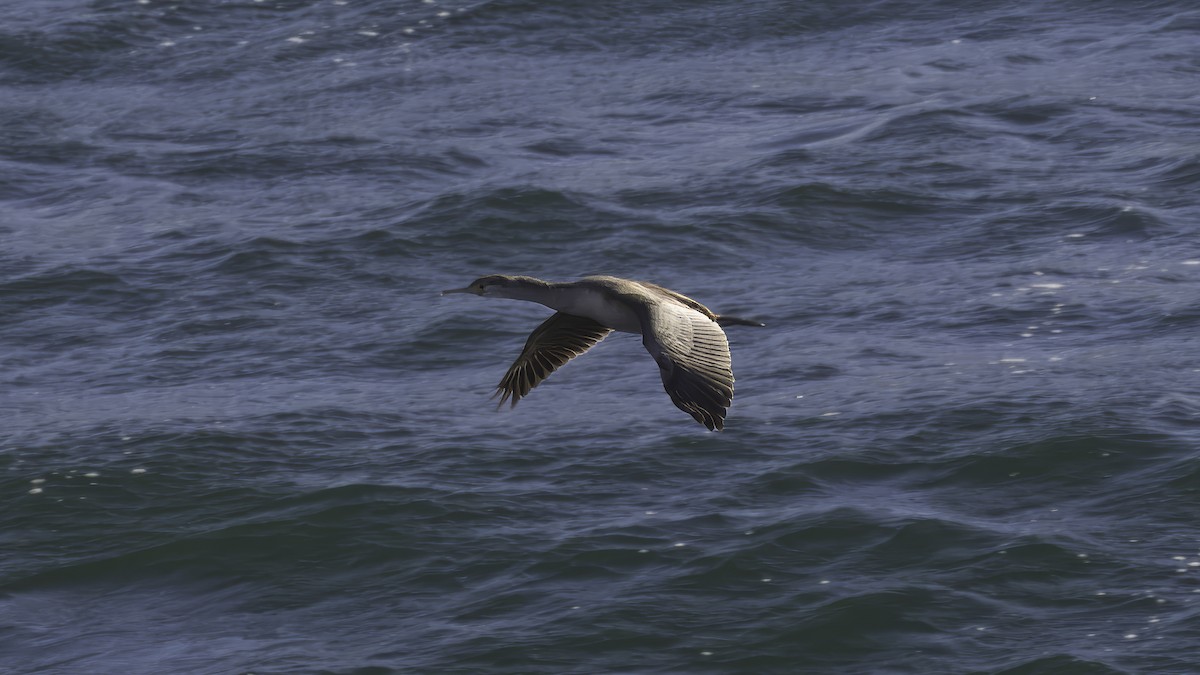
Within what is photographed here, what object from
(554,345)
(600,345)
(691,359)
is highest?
(691,359)

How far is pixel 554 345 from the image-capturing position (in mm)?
13289

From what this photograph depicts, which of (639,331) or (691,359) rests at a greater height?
(691,359)

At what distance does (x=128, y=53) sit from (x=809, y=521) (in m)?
18.4

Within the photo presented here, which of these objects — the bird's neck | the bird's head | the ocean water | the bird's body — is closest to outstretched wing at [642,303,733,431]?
the bird's body

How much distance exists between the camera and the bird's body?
10.8 meters

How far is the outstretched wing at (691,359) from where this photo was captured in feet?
34.9

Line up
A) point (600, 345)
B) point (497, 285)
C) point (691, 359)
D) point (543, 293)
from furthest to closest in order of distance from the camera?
point (600, 345), point (497, 285), point (543, 293), point (691, 359)

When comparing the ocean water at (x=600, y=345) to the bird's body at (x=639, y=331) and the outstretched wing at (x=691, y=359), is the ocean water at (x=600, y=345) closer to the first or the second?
the bird's body at (x=639, y=331)

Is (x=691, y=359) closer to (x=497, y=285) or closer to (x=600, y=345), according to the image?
(x=497, y=285)

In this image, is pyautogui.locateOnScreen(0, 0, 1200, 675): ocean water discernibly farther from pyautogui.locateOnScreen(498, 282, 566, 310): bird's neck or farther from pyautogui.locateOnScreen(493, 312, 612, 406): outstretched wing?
pyautogui.locateOnScreen(498, 282, 566, 310): bird's neck

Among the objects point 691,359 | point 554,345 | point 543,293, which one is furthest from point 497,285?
point 691,359

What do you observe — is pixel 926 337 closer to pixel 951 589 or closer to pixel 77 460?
pixel 951 589

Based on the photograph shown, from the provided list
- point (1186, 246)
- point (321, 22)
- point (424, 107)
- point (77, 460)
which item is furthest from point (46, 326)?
point (1186, 246)

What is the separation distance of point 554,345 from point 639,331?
1083 mm
